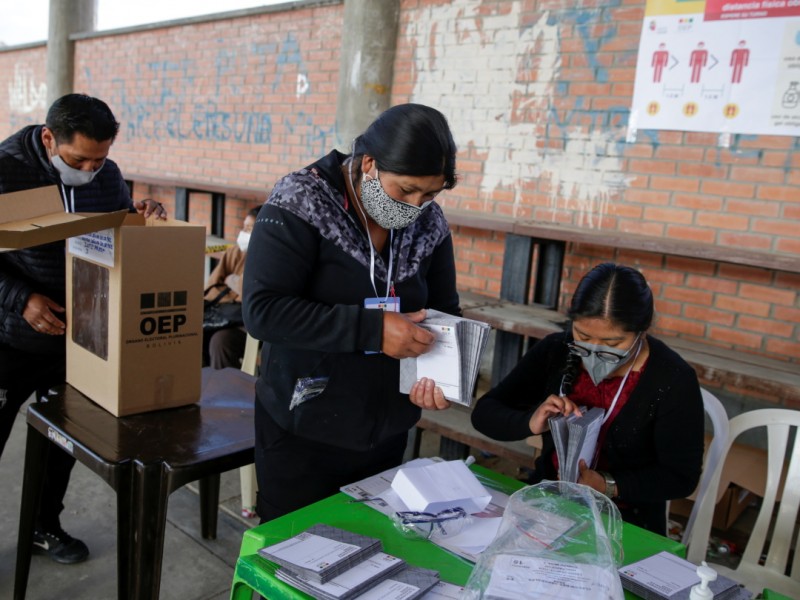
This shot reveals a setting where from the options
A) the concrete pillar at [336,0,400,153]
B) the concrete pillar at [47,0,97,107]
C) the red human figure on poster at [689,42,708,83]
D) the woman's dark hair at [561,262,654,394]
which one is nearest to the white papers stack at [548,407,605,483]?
the woman's dark hair at [561,262,654,394]

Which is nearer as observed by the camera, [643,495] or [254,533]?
[254,533]

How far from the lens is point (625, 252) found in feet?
11.5

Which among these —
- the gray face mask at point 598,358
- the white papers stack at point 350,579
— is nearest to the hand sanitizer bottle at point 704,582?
the white papers stack at point 350,579

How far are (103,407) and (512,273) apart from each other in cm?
214

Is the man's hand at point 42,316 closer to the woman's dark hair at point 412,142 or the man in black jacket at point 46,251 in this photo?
the man in black jacket at point 46,251

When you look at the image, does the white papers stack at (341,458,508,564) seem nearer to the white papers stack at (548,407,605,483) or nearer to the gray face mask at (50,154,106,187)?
the white papers stack at (548,407,605,483)

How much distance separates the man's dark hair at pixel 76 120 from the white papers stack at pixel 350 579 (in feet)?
5.33

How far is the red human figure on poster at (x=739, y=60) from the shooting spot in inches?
119

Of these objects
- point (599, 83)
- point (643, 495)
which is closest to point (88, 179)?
point (643, 495)

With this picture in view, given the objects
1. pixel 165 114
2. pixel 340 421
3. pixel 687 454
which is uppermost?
pixel 165 114

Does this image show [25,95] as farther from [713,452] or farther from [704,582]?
[704,582]

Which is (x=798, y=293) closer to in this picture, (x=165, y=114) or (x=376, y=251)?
(x=376, y=251)

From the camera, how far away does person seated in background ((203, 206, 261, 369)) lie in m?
4.00

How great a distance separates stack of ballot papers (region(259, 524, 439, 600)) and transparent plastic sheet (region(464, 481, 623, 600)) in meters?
0.18
